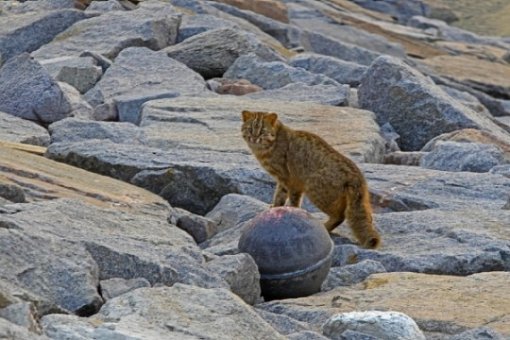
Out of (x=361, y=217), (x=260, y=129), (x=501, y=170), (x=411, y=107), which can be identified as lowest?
(x=411, y=107)

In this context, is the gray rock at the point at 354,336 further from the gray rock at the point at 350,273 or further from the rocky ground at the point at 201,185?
the gray rock at the point at 350,273

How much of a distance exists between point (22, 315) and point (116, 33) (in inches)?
467

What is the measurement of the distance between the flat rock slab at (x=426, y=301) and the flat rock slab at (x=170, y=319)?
41.3 inches

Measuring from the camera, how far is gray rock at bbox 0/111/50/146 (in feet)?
34.8

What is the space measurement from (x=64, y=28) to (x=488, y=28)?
810 inches

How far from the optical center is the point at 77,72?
46.8 ft

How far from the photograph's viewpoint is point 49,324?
4.92 m

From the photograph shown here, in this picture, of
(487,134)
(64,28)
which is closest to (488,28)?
(64,28)

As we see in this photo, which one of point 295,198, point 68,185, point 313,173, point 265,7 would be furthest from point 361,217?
point 265,7

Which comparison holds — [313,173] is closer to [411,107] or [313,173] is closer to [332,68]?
[411,107]

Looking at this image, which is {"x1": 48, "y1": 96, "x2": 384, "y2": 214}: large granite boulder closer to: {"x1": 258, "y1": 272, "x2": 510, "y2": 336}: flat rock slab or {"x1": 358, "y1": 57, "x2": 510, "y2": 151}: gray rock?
{"x1": 358, "y1": 57, "x2": 510, "y2": 151}: gray rock

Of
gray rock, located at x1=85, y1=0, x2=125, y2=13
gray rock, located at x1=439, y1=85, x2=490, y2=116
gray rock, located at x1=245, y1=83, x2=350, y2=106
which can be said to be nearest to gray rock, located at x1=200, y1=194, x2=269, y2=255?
gray rock, located at x1=245, y1=83, x2=350, y2=106

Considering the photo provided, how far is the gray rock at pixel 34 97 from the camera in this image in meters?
12.0

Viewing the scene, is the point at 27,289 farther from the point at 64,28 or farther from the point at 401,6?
the point at 401,6
